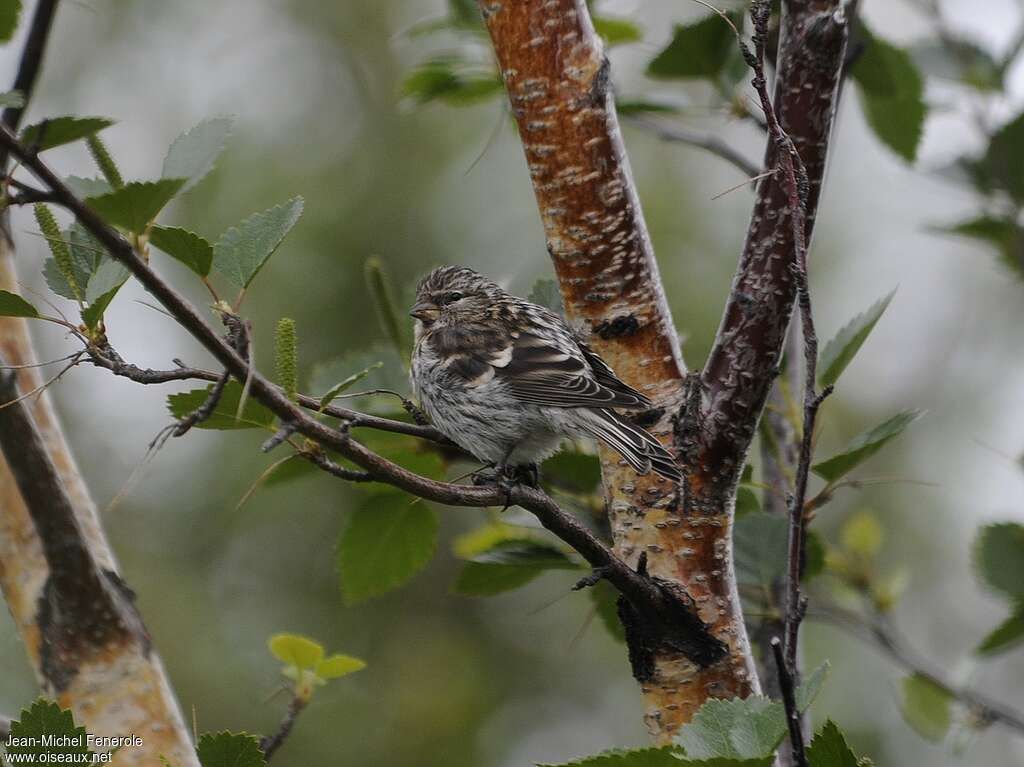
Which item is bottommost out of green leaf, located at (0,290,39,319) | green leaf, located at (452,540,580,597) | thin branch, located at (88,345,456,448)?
green leaf, located at (452,540,580,597)

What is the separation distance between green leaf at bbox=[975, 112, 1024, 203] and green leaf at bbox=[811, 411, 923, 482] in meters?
1.59

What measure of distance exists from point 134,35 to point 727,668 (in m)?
10.5

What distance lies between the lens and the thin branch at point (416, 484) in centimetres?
152

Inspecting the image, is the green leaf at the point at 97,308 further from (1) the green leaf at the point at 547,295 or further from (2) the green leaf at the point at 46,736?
(1) the green leaf at the point at 547,295

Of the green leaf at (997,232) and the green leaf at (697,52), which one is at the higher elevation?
the green leaf at (697,52)

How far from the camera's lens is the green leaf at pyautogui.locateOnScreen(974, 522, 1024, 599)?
3.23 m

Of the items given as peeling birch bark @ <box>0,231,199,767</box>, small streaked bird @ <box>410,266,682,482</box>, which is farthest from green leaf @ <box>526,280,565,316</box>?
peeling birch bark @ <box>0,231,199,767</box>

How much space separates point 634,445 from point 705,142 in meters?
1.31

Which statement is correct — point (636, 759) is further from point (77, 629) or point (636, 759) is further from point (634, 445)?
point (77, 629)

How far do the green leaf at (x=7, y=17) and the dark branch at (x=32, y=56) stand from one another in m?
0.18

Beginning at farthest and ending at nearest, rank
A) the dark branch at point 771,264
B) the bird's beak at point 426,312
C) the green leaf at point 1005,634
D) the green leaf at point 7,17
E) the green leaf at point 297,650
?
the bird's beak at point 426,312
the green leaf at point 1005,634
the green leaf at point 297,650
the dark branch at point 771,264
the green leaf at point 7,17

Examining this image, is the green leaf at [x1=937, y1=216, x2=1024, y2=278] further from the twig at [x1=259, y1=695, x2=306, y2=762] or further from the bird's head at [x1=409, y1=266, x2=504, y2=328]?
the twig at [x1=259, y1=695, x2=306, y2=762]

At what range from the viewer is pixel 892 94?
3.38m

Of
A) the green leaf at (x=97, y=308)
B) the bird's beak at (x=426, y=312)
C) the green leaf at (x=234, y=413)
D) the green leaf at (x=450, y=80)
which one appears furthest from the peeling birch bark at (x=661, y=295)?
the bird's beak at (x=426, y=312)
